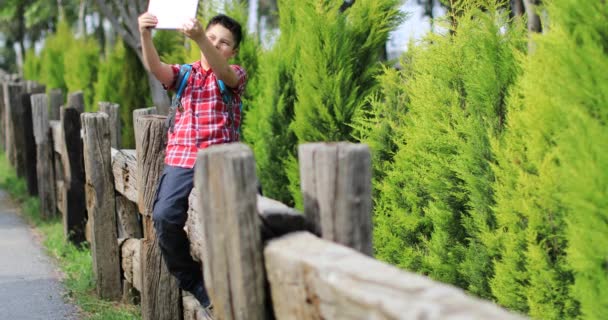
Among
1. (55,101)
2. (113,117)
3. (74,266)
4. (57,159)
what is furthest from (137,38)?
(74,266)

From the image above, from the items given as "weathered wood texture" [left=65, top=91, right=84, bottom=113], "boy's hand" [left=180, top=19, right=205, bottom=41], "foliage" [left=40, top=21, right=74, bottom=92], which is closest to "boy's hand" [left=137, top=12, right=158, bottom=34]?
"boy's hand" [left=180, top=19, right=205, bottom=41]

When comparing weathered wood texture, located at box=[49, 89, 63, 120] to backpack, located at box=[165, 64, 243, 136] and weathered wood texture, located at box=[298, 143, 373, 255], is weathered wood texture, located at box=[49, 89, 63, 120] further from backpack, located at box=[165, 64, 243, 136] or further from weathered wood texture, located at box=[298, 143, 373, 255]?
weathered wood texture, located at box=[298, 143, 373, 255]

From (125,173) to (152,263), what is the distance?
1129 millimetres

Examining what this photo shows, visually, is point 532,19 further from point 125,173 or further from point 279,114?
point 279,114

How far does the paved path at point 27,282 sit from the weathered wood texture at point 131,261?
1.53ft

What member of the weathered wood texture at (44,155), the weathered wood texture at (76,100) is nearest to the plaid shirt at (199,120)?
the weathered wood texture at (76,100)

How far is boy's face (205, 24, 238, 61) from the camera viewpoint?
182 inches

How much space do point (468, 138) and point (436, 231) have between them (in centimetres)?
67

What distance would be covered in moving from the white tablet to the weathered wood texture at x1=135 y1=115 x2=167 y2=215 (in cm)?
Result: 82

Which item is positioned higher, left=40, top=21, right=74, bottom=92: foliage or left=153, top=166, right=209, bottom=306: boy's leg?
left=40, top=21, right=74, bottom=92: foliage

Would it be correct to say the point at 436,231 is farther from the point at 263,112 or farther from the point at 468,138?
the point at 263,112

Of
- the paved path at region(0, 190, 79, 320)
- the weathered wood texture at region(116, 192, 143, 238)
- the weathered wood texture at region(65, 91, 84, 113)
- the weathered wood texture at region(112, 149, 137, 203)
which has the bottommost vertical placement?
the paved path at region(0, 190, 79, 320)

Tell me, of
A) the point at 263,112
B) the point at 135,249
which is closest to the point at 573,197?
the point at 135,249

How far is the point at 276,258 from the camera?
287 cm
